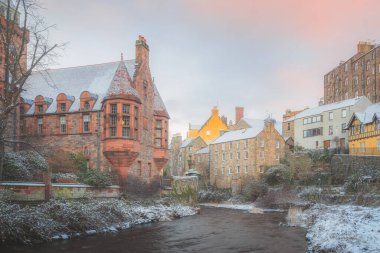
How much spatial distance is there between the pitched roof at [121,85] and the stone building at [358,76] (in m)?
45.6

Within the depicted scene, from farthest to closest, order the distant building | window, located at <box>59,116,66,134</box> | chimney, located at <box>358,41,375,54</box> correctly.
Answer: the distant building → chimney, located at <box>358,41,375,54</box> → window, located at <box>59,116,66,134</box>

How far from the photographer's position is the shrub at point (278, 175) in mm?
49906

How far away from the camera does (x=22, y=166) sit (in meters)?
24.5

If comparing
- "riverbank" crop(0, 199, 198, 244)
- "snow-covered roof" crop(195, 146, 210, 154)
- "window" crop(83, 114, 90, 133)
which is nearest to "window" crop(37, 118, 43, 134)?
"window" crop(83, 114, 90, 133)

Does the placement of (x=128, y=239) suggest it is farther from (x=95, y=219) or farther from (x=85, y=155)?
(x=85, y=155)

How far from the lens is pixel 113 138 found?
3238 cm

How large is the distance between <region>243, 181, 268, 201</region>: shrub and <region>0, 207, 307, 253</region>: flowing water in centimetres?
2570

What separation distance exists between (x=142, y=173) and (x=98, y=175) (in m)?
7.29

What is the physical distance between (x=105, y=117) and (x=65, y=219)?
1474cm

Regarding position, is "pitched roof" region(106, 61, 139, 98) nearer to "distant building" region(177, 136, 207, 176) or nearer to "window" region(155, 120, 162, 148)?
"window" region(155, 120, 162, 148)

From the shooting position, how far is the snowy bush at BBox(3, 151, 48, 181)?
24125mm

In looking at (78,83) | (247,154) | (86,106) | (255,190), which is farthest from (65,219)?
(247,154)

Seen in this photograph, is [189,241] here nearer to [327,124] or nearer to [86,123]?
[86,123]

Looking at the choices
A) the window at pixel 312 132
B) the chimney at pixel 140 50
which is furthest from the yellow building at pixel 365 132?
the chimney at pixel 140 50
